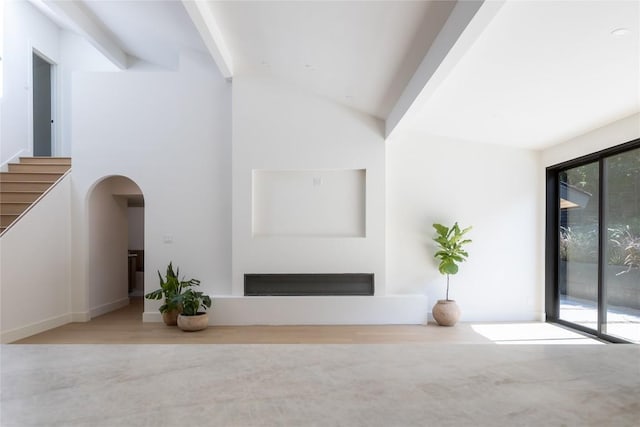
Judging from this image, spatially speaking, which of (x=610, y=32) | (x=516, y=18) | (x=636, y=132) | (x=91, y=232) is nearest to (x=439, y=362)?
(x=516, y=18)

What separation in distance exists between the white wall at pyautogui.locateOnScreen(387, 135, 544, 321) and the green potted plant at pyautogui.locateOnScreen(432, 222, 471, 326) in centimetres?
30

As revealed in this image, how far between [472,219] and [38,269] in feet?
20.4

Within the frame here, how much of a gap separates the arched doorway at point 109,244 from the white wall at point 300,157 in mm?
2221

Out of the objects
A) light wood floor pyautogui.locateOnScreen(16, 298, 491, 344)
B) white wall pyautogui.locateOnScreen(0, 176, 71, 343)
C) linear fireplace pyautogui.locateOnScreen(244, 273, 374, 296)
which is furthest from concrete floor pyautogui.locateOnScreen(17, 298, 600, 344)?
linear fireplace pyautogui.locateOnScreen(244, 273, 374, 296)

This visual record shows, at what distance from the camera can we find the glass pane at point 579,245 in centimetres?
516

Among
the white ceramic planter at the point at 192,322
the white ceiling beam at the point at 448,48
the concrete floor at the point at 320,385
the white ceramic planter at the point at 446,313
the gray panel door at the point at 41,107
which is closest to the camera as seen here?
the concrete floor at the point at 320,385

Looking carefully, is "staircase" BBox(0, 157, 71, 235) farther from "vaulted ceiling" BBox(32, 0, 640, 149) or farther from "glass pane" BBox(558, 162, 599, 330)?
"glass pane" BBox(558, 162, 599, 330)

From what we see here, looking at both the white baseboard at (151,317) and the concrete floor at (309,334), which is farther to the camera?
the white baseboard at (151,317)

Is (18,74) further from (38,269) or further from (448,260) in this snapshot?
(448,260)

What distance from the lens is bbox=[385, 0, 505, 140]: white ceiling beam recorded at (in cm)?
261

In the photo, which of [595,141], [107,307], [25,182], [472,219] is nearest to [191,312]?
[107,307]

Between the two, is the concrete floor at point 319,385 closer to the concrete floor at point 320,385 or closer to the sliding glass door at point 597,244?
the concrete floor at point 320,385

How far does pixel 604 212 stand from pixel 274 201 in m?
4.33

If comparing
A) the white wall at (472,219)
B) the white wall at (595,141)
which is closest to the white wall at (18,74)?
the white wall at (472,219)
